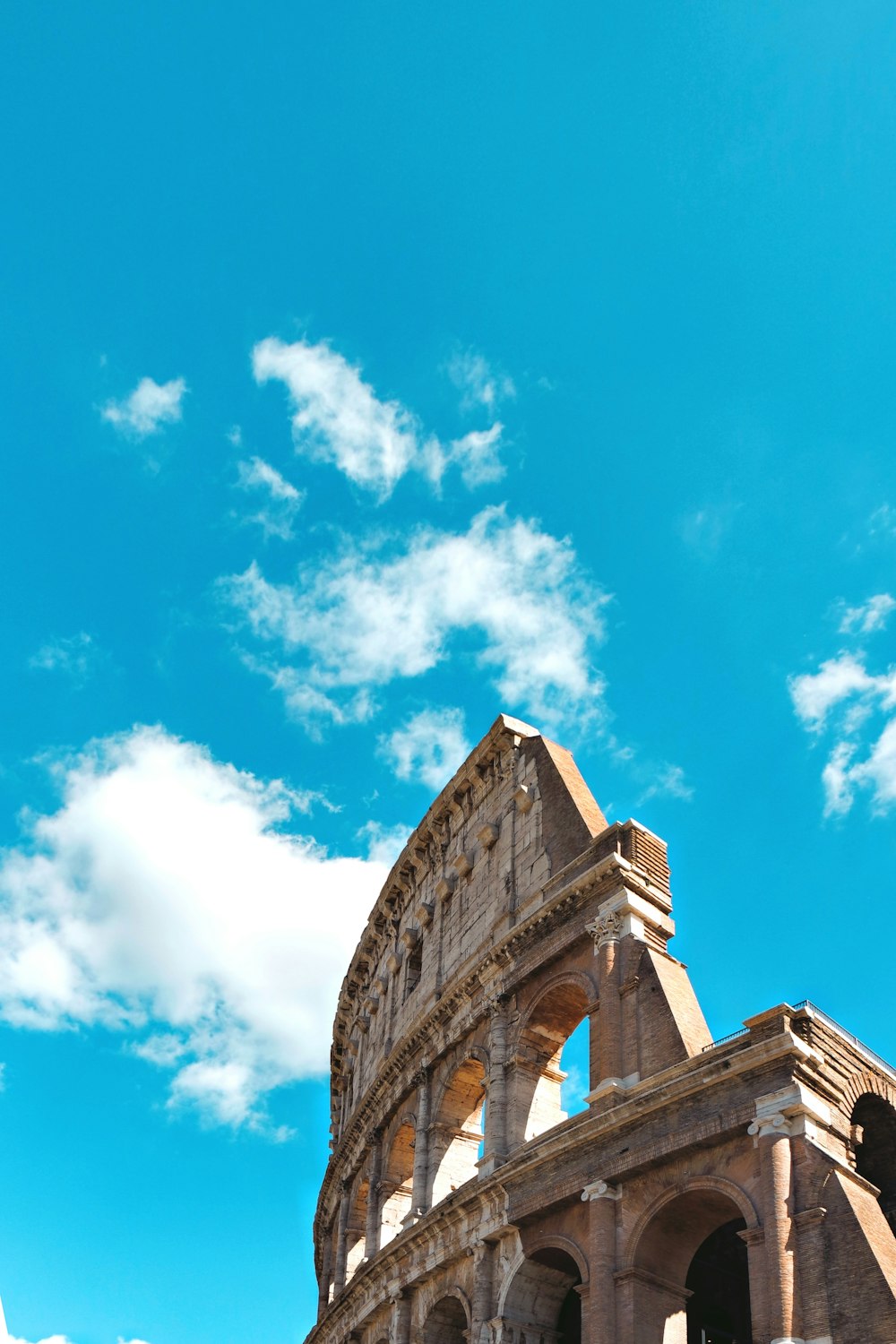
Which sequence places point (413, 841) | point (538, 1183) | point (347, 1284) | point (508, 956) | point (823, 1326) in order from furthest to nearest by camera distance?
point (413, 841) → point (347, 1284) → point (508, 956) → point (538, 1183) → point (823, 1326)

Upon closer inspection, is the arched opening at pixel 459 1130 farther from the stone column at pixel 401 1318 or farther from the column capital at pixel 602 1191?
the column capital at pixel 602 1191

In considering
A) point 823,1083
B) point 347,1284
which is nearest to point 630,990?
point 823,1083

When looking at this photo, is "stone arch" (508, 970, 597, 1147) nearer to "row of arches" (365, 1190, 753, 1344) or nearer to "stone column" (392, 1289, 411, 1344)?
"row of arches" (365, 1190, 753, 1344)

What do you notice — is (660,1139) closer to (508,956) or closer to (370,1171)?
(508,956)

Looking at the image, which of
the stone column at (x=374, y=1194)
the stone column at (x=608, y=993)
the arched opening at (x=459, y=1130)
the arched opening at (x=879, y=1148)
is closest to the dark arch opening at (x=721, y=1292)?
the arched opening at (x=879, y=1148)

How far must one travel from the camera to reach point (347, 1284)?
24.7 meters

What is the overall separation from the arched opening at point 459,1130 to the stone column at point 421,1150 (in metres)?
0.14

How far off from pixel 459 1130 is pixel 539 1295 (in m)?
5.18

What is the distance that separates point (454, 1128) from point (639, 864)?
753cm

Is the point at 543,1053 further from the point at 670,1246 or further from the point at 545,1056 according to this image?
the point at 670,1246

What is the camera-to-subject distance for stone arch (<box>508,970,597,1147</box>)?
66.2 feet

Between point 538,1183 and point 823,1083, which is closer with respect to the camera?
point 823,1083

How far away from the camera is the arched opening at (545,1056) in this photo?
20328 millimetres

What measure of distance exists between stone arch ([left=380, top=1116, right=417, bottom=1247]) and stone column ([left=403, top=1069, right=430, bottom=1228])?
132cm
